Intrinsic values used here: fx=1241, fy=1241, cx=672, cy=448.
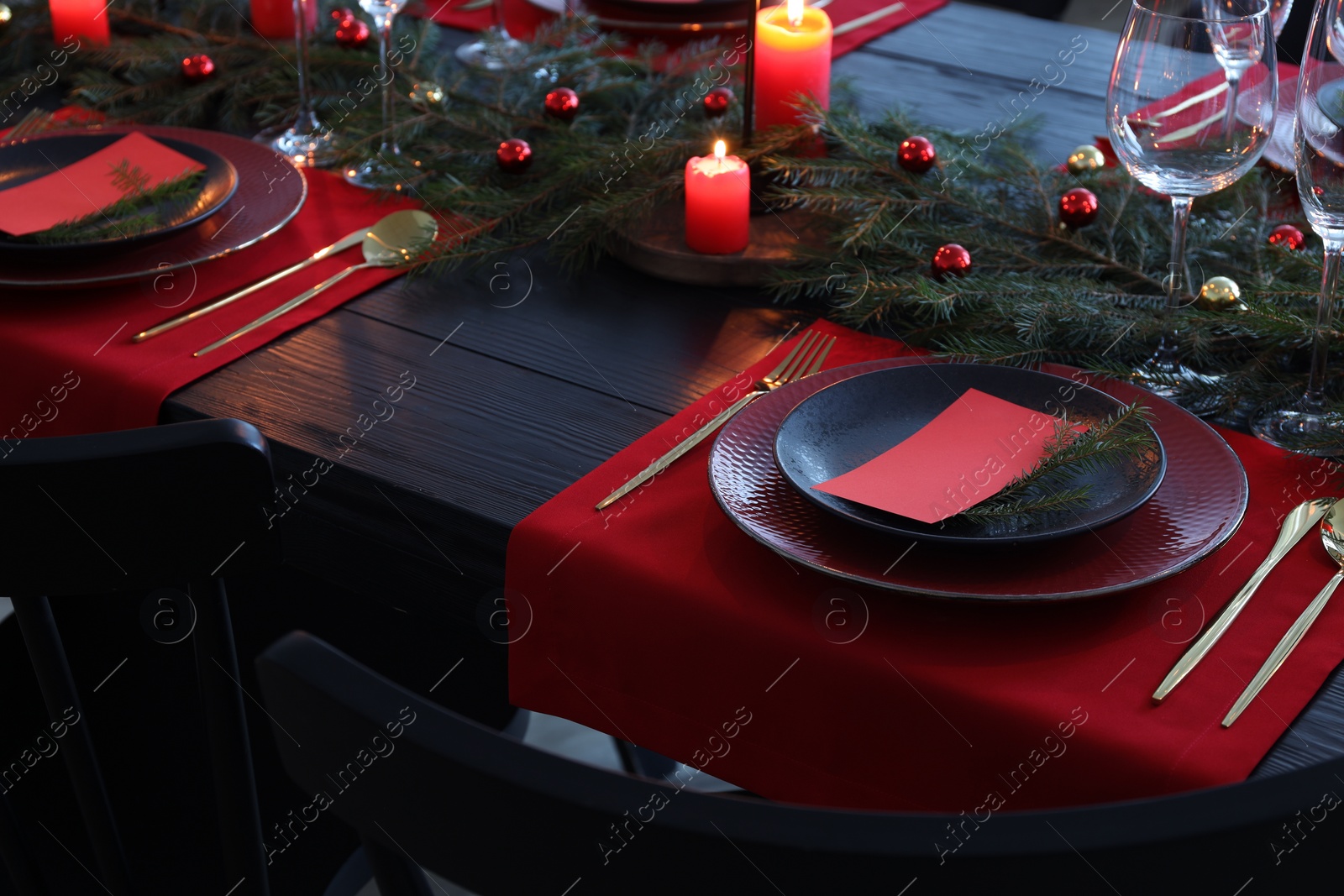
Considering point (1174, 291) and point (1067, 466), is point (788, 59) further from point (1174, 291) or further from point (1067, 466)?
point (1067, 466)

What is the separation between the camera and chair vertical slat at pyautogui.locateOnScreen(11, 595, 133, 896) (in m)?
0.69

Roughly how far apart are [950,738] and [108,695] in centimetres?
100

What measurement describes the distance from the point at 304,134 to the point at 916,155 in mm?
635

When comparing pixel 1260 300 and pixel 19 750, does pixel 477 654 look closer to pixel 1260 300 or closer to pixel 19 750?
pixel 19 750

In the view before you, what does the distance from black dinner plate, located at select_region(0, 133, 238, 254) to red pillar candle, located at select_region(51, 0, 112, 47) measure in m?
0.38

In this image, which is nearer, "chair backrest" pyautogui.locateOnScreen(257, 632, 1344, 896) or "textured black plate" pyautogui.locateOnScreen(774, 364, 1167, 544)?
"chair backrest" pyautogui.locateOnScreen(257, 632, 1344, 896)

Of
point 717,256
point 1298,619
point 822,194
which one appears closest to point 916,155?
point 822,194

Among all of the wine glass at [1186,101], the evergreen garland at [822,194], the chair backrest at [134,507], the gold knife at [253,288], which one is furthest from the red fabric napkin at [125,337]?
the wine glass at [1186,101]

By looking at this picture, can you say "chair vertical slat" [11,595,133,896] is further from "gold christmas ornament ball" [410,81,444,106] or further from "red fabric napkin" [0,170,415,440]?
"gold christmas ornament ball" [410,81,444,106]

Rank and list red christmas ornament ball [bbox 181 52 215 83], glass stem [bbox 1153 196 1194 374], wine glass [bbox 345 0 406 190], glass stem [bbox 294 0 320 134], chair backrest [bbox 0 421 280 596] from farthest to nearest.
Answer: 1. red christmas ornament ball [bbox 181 52 215 83]
2. glass stem [bbox 294 0 320 134]
3. wine glass [bbox 345 0 406 190]
4. glass stem [bbox 1153 196 1194 374]
5. chair backrest [bbox 0 421 280 596]

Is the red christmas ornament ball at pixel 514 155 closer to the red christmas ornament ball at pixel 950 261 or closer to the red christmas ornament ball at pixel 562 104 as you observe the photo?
the red christmas ornament ball at pixel 562 104

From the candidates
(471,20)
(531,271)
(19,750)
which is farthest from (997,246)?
(19,750)

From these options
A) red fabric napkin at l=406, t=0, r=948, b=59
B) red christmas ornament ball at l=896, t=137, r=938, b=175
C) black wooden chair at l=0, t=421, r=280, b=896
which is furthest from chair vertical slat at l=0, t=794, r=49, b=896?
red fabric napkin at l=406, t=0, r=948, b=59

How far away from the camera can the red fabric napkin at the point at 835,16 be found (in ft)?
5.20
